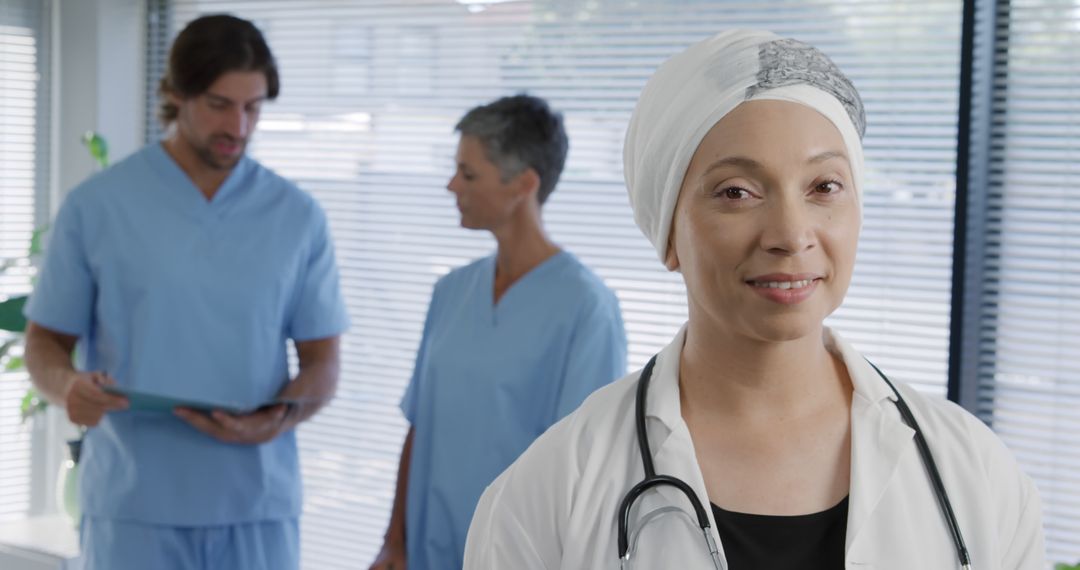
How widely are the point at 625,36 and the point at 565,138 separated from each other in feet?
2.97

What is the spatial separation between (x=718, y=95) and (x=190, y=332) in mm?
1676

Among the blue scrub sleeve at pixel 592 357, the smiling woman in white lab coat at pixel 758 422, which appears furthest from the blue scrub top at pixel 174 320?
the smiling woman in white lab coat at pixel 758 422

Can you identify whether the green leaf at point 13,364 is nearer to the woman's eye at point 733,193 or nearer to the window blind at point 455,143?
the window blind at point 455,143

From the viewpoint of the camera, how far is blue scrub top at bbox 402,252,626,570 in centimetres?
211

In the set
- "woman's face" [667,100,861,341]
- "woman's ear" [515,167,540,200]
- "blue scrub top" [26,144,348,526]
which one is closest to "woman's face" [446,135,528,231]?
"woman's ear" [515,167,540,200]

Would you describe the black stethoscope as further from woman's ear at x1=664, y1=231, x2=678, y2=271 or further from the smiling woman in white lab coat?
woman's ear at x1=664, y1=231, x2=678, y2=271

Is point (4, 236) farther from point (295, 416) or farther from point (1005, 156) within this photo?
point (1005, 156)

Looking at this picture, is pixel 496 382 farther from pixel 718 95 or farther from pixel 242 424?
pixel 718 95

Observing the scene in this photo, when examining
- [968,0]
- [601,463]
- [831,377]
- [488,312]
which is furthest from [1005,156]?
[601,463]

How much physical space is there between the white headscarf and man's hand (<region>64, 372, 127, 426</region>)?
4.81 feet

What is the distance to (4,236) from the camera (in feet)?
14.2

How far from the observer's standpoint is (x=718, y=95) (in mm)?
1046

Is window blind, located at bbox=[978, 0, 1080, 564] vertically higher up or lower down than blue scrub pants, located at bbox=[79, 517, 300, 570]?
higher up

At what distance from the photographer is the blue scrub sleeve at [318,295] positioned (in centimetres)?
256
